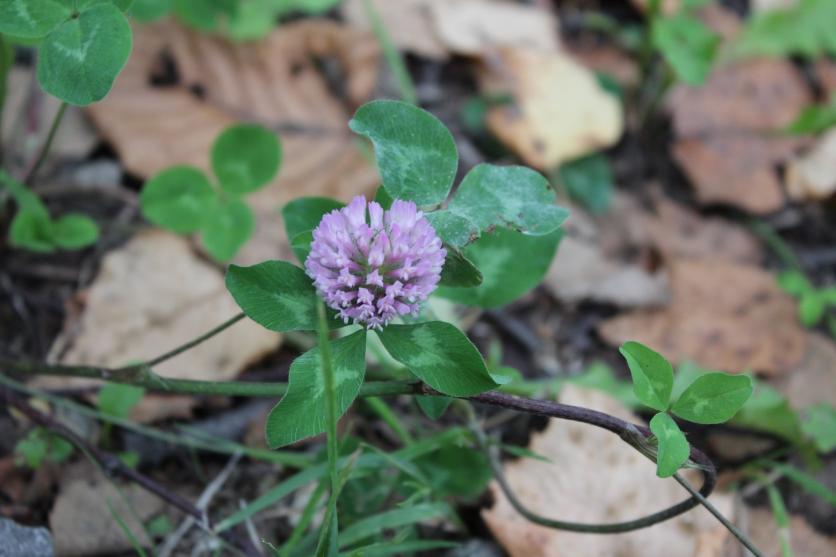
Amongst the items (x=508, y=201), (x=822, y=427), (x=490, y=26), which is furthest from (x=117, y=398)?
(x=490, y=26)

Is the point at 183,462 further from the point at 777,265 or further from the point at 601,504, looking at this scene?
the point at 777,265

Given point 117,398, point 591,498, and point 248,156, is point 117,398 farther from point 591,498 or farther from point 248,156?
point 591,498

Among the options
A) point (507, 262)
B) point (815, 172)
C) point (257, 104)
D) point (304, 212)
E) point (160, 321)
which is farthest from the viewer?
point (815, 172)

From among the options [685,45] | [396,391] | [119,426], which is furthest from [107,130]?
[685,45]

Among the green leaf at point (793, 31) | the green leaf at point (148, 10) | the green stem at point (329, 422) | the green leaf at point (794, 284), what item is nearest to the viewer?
the green stem at point (329, 422)

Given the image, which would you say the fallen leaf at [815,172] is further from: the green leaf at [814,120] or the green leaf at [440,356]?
the green leaf at [440,356]

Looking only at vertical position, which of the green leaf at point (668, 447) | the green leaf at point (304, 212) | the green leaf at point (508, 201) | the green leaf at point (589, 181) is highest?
the green leaf at point (508, 201)

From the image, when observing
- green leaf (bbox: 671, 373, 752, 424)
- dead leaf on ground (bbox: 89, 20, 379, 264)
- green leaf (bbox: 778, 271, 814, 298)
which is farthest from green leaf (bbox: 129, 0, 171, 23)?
green leaf (bbox: 778, 271, 814, 298)

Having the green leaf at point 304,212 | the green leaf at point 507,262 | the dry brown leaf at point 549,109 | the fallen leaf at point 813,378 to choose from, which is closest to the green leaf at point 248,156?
the green leaf at point 304,212
